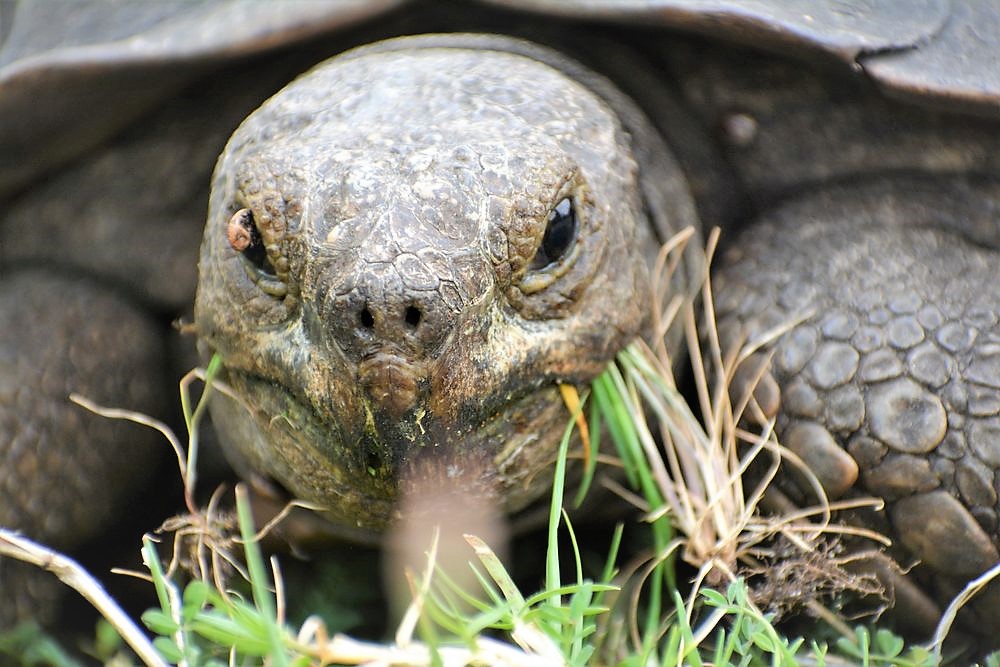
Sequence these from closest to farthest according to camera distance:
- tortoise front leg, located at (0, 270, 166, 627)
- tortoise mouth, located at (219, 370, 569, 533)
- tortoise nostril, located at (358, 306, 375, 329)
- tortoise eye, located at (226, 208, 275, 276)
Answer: tortoise nostril, located at (358, 306, 375, 329) < tortoise mouth, located at (219, 370, 569, 533) < tortoise eye, located at (226, 208, 275, 276) < tortoise front leg, located at (0, 270, 166, 627)

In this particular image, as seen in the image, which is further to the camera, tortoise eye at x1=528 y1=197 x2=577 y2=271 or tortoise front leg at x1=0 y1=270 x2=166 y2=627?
tortoise front leg at x1=0 y1=270 x2=166 y2=627

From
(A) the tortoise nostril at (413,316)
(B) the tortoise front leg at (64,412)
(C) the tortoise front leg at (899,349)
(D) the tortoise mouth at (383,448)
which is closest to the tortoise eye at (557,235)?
(D) the tortoise mouth at (383,448)

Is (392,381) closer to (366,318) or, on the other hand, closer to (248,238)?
(366,318)

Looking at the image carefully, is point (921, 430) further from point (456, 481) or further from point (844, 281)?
point (456, 481)

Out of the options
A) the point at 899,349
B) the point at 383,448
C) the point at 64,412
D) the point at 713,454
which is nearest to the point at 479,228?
the point at 383,448

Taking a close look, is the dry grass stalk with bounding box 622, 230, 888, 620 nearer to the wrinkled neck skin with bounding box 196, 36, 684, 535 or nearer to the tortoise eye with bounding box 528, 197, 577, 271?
the wrinkled neck skin with bounding box 196, 36, 684, 535

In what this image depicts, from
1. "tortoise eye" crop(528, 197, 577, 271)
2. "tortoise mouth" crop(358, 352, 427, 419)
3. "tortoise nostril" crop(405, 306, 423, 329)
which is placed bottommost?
"tortoise mouth" crop(358, 352, 427, 419)

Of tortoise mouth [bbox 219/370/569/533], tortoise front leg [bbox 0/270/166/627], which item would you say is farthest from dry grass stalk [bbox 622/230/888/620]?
tortoise front leg [bbox 0/270/166/627]
